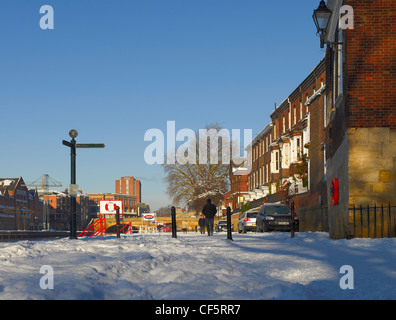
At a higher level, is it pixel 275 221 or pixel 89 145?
pixel 89 145

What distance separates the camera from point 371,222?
49.8ft

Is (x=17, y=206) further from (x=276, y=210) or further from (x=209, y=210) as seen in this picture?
(x=209, y=210)

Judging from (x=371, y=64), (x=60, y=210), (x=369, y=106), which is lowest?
(x=60, y=210)

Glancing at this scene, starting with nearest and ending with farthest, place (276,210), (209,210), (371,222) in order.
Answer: (371,222)
(209,210)
(276,210)

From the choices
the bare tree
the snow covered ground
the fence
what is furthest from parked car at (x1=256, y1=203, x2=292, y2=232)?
the bare tree

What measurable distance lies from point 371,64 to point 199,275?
399 inches

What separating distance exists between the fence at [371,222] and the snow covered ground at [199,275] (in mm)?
3546

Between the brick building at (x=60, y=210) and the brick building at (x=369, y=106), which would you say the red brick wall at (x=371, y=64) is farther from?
the brick building at (x=60, y=210)

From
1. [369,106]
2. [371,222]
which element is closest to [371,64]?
[369,106]

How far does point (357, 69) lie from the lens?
51.5 feet

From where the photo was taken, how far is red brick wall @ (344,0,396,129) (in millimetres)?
15617

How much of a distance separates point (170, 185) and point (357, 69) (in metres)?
49.9

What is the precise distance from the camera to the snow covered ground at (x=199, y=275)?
6.34 m
